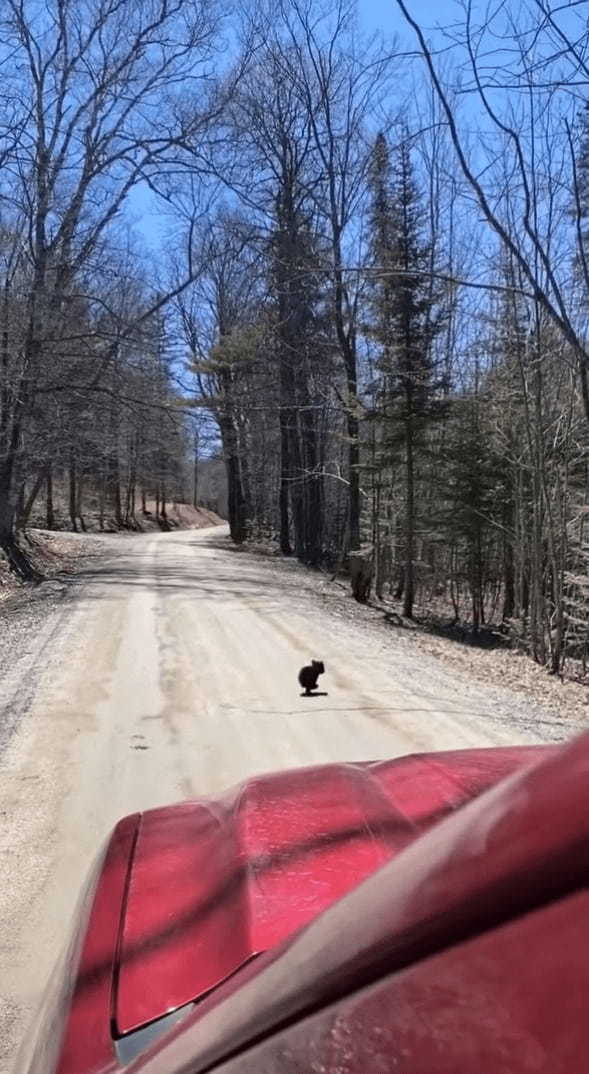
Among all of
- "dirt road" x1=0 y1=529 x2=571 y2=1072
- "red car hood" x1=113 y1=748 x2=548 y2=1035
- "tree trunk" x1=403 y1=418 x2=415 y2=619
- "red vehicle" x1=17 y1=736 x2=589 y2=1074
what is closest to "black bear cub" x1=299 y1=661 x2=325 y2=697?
"dirt road" x1=0 y1=529 x2=571 y2=1072

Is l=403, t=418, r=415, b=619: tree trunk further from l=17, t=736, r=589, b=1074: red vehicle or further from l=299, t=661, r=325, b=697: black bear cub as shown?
l=17, t=736, r=589, b=1074: red vehicle

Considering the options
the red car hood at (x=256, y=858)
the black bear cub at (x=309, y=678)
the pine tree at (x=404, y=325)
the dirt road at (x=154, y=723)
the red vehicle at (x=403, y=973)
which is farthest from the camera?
the pine tree at (x=404, y=325)

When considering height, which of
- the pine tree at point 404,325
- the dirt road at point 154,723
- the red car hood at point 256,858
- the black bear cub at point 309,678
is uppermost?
the pine tree at point 404,325

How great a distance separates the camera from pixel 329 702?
770 centimetres

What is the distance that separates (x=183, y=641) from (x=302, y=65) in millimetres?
19745

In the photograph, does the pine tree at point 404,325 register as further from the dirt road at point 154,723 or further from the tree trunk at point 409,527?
the dirt road at point 154,723

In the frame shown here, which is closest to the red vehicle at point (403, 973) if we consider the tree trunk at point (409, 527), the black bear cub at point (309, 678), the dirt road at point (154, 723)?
the dirt road at point (154, 723)

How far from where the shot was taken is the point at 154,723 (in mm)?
6859

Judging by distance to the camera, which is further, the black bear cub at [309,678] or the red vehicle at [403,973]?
the black bear cub at [309,678]

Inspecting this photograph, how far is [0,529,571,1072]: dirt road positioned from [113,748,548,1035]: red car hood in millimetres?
1196

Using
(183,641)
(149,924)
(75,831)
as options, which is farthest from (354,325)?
(149,924)

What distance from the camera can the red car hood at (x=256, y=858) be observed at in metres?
1.54

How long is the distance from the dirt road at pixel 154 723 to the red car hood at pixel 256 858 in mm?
1196

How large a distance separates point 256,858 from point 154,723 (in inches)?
202
